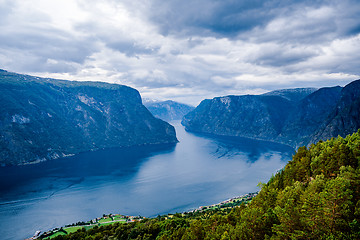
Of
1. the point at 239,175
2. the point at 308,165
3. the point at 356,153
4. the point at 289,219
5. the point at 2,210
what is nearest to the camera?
the point at 289,219

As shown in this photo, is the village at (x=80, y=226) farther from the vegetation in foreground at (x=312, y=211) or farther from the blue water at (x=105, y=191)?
the vegetation in foreground at (x=312, y=211)

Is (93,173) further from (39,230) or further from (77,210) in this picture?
(39,230)

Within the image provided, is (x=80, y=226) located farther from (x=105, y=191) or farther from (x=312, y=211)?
(x=312, y=211)

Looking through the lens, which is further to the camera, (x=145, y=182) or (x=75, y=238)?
(x=145, y=182)

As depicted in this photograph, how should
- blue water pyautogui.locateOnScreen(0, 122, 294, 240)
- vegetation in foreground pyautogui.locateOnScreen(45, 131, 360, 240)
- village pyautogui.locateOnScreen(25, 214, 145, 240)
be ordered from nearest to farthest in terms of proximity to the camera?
vegetation in foreground pyautogui.locateOnScreen(45, 131, 360, 240), village pyautogui.locateOnScreen(25, 214, 145, 240), blue water pyautogui.locateOnScreen(0, 122, 294, 240)

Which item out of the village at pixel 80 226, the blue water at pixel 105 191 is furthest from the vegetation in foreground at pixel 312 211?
the blue water at pixel 105 191

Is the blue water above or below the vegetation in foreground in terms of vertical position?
below

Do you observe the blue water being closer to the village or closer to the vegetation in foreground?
the village

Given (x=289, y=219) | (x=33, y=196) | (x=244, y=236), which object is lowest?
(x=33, y=196)

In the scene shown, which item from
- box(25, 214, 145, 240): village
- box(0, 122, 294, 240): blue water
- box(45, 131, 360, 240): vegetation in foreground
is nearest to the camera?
box(45, 131, 360, 240): vegetation in foreground

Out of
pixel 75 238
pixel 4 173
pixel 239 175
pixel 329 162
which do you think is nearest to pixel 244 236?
pixel 329 162

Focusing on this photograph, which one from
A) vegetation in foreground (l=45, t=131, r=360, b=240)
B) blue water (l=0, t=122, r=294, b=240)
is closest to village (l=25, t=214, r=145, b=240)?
blue water (l=0, t=122, r=294, b=240)
